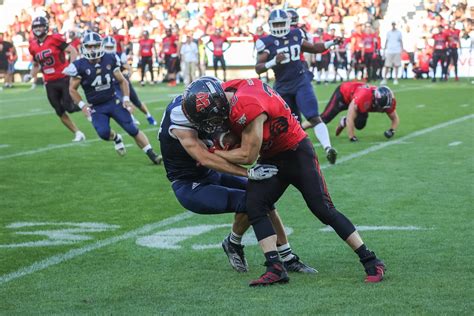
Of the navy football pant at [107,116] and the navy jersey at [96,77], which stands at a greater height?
the navy jersey at [96,77]

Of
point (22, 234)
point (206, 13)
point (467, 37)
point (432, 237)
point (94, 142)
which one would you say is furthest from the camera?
point (206, 13)

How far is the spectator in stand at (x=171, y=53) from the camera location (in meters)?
29.2

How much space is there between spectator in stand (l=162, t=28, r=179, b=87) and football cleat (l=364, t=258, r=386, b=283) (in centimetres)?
2413

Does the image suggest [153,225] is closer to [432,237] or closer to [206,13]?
[432,237]

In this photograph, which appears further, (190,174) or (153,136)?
(153,136)

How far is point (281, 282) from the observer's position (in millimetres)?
4977

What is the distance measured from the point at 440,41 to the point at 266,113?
2282 centimetres

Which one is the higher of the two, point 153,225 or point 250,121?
point 250,121

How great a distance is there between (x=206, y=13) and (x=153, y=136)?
1933 centimetres

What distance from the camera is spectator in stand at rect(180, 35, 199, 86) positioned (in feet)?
90.5

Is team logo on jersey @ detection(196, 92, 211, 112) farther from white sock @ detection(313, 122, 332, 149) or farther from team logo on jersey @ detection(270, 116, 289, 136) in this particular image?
white sock @ detection(313, 122, 332, 149)

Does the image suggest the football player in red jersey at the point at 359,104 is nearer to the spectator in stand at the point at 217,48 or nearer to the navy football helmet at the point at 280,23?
the navy football helmet at the point at 280,23

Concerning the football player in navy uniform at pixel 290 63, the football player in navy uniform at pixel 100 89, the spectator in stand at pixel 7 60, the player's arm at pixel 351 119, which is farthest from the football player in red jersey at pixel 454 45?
the football player in navy uniform at pixel 100 89

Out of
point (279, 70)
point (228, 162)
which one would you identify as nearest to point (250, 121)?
point (228, 162)
